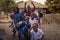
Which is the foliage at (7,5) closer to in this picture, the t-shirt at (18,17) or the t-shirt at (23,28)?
the t-shirt at (18,17)

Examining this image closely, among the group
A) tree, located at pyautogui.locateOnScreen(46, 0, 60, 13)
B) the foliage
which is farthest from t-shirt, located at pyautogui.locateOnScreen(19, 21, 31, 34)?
the foliage

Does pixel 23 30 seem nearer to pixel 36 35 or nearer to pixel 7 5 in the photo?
pixel 36 35

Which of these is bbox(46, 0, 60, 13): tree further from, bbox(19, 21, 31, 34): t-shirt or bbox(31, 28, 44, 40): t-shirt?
bbox(31, 28, 44, 40): t-shirt

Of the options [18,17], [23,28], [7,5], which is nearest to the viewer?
[23,28]

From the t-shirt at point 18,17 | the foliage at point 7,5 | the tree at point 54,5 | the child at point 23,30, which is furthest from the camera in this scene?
the foliage at point 7,5

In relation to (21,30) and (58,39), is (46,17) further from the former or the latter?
(21,30)

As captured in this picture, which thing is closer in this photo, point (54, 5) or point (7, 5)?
point (54, 5)

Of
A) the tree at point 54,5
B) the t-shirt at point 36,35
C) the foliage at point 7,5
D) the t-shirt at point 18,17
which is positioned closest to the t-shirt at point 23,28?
the t-shirt at point 18,17

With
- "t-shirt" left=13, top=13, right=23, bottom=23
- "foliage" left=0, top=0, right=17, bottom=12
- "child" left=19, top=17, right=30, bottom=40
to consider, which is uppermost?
"t-shirt" left=13, top=13, right=23, bottom=23

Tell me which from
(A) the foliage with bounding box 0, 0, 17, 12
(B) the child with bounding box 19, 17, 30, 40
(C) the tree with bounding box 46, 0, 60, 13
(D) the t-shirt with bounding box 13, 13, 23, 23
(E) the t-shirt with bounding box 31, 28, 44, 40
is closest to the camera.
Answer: (E) the t-shirt with bounding box 31, 28, 44, 40

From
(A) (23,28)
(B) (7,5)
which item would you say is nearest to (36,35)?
(A) (23,28)

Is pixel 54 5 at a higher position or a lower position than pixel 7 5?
higher

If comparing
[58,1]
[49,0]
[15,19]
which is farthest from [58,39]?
[49,0]

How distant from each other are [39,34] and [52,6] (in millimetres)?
35850
